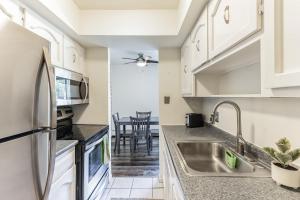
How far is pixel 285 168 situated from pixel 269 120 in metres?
0.44

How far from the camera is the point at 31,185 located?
968 millimetres

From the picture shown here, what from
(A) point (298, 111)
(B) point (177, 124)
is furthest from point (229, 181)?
(B) point (177, 124)

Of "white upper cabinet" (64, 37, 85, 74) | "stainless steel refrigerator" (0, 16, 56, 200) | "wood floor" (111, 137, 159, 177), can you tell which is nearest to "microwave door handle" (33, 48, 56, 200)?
"stainless steel refrigerator" (0, 16, 56, 200)

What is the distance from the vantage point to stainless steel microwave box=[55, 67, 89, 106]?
2.02 metres

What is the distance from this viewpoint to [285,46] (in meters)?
0.65

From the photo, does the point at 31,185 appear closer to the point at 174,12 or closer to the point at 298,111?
the point at 298,111

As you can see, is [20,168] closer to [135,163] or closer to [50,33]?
[50,33]

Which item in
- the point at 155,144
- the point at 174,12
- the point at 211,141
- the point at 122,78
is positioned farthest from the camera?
the point at 122,78

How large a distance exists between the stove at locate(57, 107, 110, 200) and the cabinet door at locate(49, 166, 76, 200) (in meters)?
0.06

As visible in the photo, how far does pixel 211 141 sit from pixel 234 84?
56cm

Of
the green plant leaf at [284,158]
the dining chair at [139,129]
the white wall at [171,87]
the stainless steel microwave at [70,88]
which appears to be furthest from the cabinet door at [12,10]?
the dining chair at [139,129]

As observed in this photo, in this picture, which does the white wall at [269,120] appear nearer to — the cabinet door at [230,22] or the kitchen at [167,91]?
the kitchen at [167,91]

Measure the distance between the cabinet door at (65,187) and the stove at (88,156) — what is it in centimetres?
6

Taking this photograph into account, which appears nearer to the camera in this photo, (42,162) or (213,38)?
(42,162)
